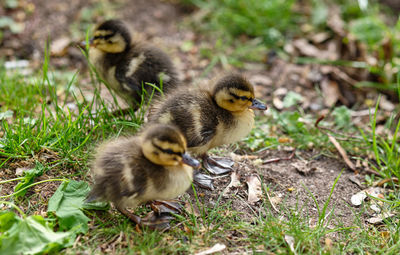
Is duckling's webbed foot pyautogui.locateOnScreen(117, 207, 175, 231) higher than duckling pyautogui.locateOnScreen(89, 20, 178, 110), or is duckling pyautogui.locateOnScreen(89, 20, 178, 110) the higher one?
duckling pyautogui.locateOnScreen(89, 20, 178, 110)

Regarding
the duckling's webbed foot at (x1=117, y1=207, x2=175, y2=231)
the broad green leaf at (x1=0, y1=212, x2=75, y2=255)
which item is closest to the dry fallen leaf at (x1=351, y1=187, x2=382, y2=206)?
the duckling's webbed foot at (x1=117, y1=207, x2=175, y2=231)

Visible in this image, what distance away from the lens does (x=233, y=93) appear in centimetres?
337

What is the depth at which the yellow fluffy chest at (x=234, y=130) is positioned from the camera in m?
3.44

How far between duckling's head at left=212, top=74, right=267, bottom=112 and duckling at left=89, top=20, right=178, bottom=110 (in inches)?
30.9

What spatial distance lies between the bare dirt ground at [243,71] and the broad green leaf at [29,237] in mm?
1175

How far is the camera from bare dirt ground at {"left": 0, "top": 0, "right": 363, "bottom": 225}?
3510mm

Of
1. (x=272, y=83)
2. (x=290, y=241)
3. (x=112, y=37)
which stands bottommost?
(x=272, y=83)

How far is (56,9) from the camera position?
6496 mm

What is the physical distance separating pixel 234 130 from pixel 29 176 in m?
1.58

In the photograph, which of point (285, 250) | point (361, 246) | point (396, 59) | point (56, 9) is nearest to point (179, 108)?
point (285, 250)

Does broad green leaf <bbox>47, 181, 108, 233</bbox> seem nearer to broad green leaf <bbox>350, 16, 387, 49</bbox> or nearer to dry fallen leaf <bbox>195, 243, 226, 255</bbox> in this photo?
dry fallen leaf <bbox>195, 243, 226, 255</bbox>

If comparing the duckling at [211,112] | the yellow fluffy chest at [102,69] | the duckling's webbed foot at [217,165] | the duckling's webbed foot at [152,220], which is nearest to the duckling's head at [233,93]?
the duckling at [211,112]

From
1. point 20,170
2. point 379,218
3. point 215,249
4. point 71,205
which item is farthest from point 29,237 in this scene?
point 379,218

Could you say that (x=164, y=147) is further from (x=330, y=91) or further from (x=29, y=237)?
(x=330, y=91)
